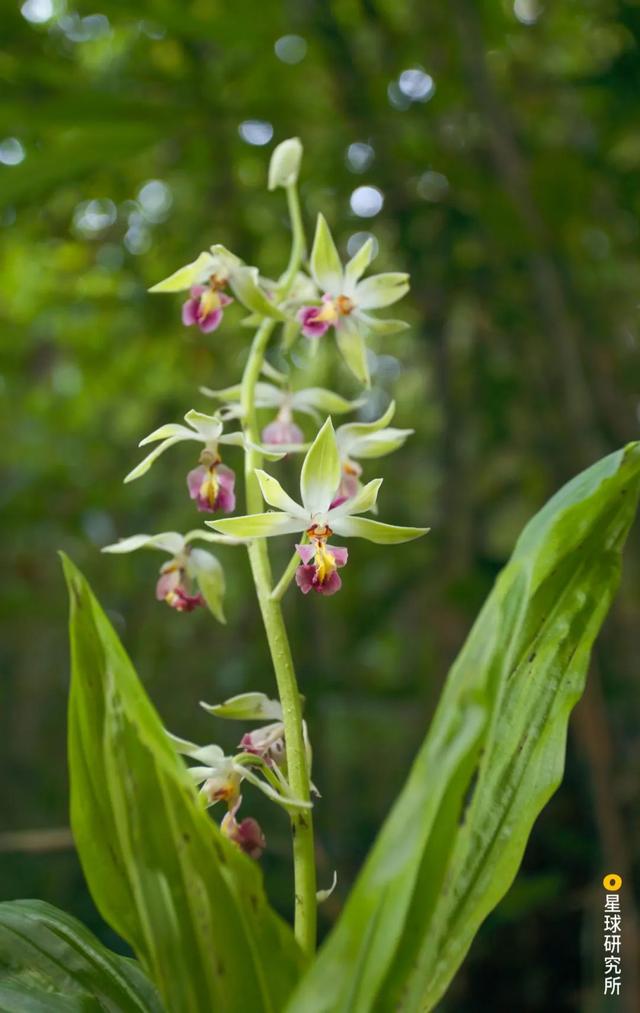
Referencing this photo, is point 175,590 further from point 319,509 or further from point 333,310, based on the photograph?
point 333,310

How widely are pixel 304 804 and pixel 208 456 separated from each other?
0.27 metres

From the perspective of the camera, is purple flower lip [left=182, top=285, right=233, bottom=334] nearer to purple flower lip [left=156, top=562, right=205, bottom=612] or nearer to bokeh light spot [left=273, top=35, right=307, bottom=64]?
purple flower lip [left=156, top=562, right=205, bottom=612]

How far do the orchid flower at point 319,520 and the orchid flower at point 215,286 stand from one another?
16cm

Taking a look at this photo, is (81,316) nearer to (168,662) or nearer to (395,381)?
(168,662)

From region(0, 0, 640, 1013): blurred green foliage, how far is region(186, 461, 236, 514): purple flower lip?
2.37ft

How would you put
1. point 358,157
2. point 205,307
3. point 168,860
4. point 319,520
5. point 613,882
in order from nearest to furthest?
point 168,860 < point 319,520 < point 205,307 < point 613,882 < point 358,157

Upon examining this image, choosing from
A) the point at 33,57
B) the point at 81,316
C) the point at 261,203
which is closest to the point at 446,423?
the point at 261,203

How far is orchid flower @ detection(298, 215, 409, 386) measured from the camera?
75cm

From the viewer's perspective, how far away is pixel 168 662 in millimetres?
2619

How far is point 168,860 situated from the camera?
0.54 meters

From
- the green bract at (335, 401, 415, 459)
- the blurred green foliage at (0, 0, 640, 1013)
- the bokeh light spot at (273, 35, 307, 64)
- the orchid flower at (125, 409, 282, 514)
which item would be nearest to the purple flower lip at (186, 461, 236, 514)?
the orchid flower at (125, 409, 282, 514)

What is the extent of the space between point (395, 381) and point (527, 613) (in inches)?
103

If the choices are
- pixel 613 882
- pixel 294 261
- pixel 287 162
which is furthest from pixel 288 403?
pixel 613 882

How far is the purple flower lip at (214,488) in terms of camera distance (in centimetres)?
71
